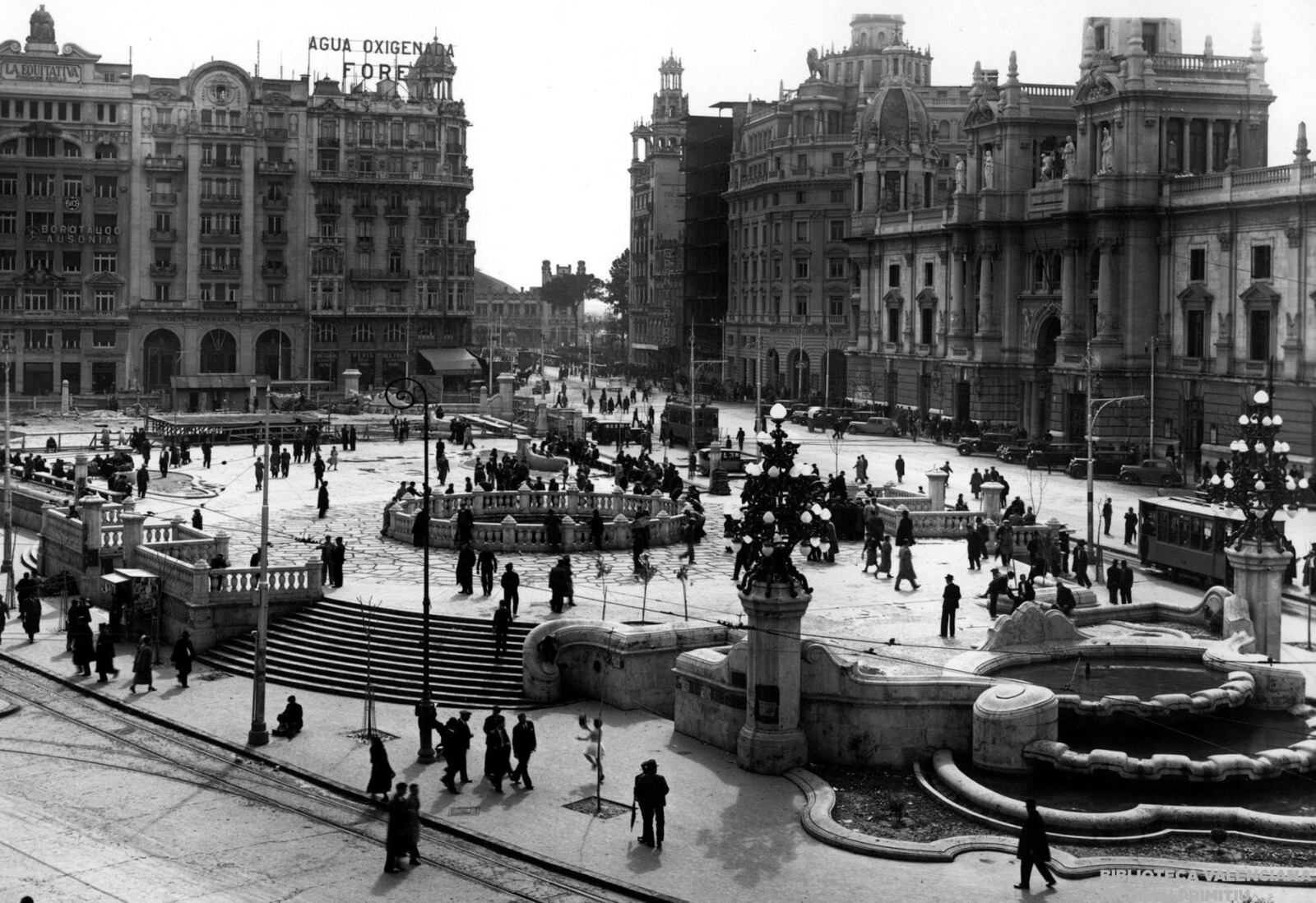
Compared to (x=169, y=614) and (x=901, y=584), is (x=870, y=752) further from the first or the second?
(x=169, y=614)

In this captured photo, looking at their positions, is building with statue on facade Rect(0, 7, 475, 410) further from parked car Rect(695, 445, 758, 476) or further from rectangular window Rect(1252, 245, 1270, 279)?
rectangular window Rect(1252, 245, 1270, 279)

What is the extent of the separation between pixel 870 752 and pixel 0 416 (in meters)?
79.6

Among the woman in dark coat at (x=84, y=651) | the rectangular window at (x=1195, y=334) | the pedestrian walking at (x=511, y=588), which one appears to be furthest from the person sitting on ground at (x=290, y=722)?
the rectangular window at (x=1195, y=334)

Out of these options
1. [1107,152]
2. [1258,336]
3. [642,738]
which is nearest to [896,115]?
[1107,152]

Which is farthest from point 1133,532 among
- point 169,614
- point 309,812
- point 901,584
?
point 309,812

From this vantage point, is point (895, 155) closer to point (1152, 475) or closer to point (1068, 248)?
point (1068, 248)

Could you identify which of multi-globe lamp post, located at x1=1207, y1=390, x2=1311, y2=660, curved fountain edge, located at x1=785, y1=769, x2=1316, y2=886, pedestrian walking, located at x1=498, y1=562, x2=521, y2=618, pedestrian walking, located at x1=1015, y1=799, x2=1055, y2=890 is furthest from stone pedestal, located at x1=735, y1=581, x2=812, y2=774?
multi-globe lamp post, located at x1=1207, y1=390, x2=1311, y2=660

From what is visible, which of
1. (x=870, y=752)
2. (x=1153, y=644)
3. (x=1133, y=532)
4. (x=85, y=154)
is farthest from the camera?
(x=85, y=154)

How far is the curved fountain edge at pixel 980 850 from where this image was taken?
917 inches

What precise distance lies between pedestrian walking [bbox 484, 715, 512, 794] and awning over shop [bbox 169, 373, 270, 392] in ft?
271

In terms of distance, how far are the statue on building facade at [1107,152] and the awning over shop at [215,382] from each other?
179 ft

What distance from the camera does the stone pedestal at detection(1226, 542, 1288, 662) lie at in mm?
33906

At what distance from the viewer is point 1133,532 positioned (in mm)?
51000

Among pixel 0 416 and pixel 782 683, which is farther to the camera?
pixel 0 416
